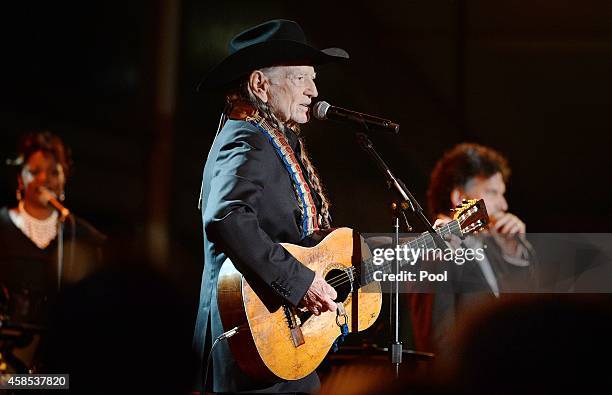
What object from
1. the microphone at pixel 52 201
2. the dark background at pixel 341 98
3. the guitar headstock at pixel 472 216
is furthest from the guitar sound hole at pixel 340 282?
the microphone at pixel 52 201

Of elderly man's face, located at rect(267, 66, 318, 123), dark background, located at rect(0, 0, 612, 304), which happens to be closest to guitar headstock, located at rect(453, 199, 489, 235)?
elderly man's face, located at rect(267, 66, 318, 123)

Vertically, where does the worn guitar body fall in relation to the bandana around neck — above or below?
below

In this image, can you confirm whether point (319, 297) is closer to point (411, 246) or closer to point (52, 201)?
point (411, 246)

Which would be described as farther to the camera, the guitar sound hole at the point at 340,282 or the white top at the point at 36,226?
the white top at the point at 36,226

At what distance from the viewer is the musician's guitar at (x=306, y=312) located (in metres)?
2.63

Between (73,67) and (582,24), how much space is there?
2.82 meters

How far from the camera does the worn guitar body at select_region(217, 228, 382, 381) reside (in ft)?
8.61

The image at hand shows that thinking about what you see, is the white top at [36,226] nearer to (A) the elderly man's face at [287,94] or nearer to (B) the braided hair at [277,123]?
(B) the braided hair at [277,123]

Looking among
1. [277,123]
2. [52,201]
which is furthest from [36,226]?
[277,123]

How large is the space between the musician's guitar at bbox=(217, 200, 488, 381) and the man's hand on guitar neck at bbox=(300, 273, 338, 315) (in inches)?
3.0

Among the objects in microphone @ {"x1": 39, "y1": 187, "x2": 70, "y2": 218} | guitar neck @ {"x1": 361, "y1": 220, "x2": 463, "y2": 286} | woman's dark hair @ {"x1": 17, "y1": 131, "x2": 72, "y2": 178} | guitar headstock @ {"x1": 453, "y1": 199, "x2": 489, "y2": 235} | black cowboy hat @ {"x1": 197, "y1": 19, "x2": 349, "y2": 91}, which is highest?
black cowboy hat @ {"x1": 197, "y1": 19, "x2": 349, "y2": 91}

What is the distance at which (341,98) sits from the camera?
4.16 metres

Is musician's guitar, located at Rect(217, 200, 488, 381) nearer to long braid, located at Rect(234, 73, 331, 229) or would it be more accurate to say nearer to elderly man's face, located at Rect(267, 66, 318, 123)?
long braid, located at Rect(234, 73, 331, 229)

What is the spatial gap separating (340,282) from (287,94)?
29.7 inches
